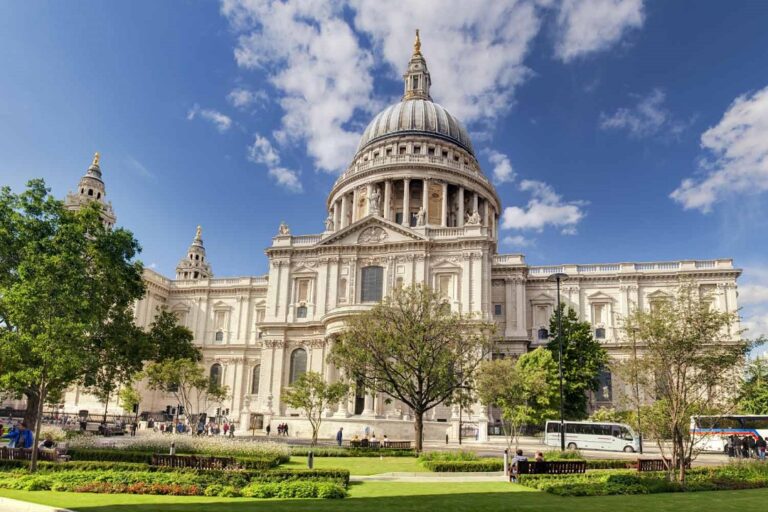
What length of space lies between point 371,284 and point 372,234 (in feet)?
17.0

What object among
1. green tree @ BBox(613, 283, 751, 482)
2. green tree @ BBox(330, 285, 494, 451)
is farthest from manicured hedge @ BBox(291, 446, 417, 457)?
green tree @ BBox(613, 283, 751, 482)

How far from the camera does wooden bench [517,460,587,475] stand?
71.6ft

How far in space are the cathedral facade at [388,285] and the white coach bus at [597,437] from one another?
6256 mm

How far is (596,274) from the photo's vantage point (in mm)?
64125

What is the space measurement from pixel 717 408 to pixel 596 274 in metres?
42.3

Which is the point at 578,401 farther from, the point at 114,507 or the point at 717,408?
the point at 114,507

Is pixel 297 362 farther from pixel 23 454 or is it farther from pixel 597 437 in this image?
pixel 23 454

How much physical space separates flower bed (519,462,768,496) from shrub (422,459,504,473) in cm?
378

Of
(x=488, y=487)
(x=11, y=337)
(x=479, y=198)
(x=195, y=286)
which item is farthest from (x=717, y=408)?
(x=195, y=286)

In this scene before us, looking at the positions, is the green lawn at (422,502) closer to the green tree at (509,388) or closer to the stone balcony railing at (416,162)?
the green tree at (509,388)

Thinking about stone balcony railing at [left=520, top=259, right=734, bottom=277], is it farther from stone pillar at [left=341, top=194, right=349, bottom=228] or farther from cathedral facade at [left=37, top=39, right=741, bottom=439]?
stone pillar at [left=341, top=194, right=349, bottom=228]

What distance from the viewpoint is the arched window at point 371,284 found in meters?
59.3

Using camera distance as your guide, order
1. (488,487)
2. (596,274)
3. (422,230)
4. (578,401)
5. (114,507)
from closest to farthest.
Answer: (114,507), (488,487), (578,401), (422,230), (596,274)

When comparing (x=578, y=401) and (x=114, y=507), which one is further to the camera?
(x=578, y=401)
